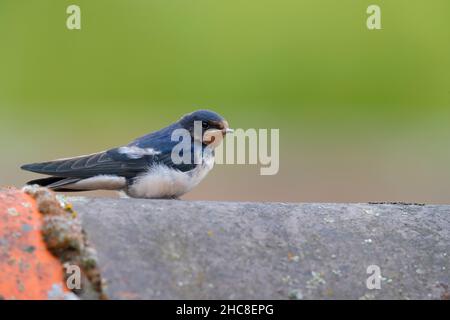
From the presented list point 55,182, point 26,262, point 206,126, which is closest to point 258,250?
point 26,262

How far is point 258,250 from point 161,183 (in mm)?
1069

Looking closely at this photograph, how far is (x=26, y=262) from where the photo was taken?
1899 mm

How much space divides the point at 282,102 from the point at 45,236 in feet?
15.6

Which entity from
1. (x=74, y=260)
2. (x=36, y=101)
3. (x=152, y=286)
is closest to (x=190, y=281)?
(x=152, y=286)

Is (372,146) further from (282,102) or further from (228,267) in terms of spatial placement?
(228,267)

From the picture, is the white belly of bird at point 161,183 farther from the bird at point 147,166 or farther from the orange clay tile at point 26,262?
the orange clay tile at point 26,262

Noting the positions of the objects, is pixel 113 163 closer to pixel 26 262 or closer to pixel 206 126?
pixel 206 126

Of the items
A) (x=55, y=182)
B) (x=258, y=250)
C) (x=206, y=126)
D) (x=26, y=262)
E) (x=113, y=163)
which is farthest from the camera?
(x=206, y=126)

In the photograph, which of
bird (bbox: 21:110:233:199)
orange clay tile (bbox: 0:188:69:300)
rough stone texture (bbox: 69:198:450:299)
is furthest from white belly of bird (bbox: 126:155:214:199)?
orange clay tile (bbox: 0:188:69:300)

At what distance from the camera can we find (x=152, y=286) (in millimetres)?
1920

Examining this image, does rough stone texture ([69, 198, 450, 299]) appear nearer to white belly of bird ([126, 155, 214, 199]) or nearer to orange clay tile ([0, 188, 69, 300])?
orange clay tile ([0, 188, 69, 300])

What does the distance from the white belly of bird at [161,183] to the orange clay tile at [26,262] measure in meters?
1.07

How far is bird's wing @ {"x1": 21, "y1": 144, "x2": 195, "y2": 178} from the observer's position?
2951 millimetres

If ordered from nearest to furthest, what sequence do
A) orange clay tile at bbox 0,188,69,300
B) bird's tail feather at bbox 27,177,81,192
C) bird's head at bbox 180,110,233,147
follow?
orange clay tile at bbox 0,188,69,300, bird's tail feather at bbox 27,177,81,192, bird's head at bbox 180,110,233,147
